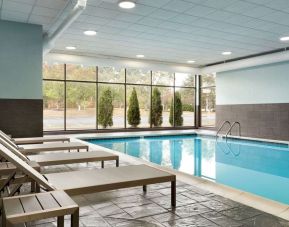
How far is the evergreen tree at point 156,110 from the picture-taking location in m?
13.7

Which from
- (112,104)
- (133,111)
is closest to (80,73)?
(112,104)

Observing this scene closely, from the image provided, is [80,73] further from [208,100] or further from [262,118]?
[262,118]

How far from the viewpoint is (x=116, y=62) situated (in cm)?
1064

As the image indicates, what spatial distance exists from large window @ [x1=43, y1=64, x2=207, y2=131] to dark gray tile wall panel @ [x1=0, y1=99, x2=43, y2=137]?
5000 millimetres

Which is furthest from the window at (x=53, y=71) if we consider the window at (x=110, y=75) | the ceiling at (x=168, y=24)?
the ceiling at (x=168, y=24)

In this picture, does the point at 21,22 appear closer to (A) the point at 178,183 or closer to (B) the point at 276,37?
(A) the point at 178,183

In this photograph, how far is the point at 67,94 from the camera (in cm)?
1187

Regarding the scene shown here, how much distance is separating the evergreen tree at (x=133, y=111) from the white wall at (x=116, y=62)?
208 cm

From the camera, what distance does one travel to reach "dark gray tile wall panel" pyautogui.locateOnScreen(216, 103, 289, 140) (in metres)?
9.76

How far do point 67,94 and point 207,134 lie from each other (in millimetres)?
6232

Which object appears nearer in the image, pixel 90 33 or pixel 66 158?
pixel 66 158

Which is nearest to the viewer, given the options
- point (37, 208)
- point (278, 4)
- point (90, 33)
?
point (37, 208)

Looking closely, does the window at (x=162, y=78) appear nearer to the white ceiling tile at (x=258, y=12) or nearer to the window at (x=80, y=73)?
the window at (x=80, y=73)

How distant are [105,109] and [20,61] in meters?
6.29
